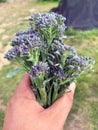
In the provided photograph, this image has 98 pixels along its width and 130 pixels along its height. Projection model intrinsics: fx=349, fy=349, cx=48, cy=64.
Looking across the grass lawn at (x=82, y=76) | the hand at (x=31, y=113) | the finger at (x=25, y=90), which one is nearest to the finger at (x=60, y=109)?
the hand at (x=31, y=113)

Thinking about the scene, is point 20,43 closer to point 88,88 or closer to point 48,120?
point 48,120

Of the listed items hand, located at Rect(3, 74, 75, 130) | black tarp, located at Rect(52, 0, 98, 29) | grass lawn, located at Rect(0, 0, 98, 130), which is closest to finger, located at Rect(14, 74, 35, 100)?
hand, located at Rect(3, 74, 75, 130)

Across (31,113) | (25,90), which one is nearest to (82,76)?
(25,90)

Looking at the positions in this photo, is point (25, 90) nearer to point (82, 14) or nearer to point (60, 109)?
point (60, 109)

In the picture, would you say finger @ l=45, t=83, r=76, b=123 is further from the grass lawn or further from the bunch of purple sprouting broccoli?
the grass lawn

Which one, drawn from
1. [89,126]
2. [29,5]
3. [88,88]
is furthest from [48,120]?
[29,5]

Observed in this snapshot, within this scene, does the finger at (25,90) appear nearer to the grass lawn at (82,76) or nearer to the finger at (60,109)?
the finger at (60,109)
